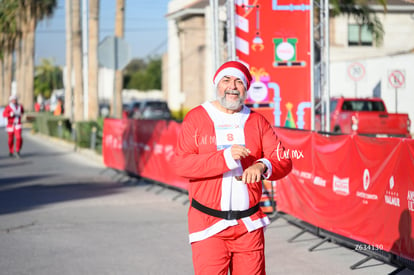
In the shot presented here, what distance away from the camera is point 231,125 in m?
4.75

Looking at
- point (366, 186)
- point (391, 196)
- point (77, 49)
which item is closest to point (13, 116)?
point (77, 49)

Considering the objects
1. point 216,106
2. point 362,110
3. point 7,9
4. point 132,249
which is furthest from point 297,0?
point 7,9

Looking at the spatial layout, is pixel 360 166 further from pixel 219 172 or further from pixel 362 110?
pixel 362 110

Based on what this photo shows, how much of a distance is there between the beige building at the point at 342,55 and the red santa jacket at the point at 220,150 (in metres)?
23.5

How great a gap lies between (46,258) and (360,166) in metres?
3.61

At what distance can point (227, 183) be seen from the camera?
185 inches

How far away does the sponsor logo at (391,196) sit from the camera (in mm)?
7473

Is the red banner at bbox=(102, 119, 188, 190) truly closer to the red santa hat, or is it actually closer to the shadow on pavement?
the shadow on pavement

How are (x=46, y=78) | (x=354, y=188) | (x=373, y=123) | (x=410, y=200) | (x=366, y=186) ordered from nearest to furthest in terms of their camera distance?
(x=410, y=200)
(x=366, y=186)
(x=354, y=188)
(x=373, y=123)
(x=46, y=78)

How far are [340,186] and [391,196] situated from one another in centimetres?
120

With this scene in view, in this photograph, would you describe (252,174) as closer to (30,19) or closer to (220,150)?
(220,150)

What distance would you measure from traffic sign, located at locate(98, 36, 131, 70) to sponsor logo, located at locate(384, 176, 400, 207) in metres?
12.3

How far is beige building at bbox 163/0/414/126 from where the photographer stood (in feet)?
113

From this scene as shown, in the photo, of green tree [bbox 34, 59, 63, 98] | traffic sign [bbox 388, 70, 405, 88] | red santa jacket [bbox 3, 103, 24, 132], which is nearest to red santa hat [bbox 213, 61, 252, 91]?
red santa jacket [bbox 3, 103, 24, 132]
